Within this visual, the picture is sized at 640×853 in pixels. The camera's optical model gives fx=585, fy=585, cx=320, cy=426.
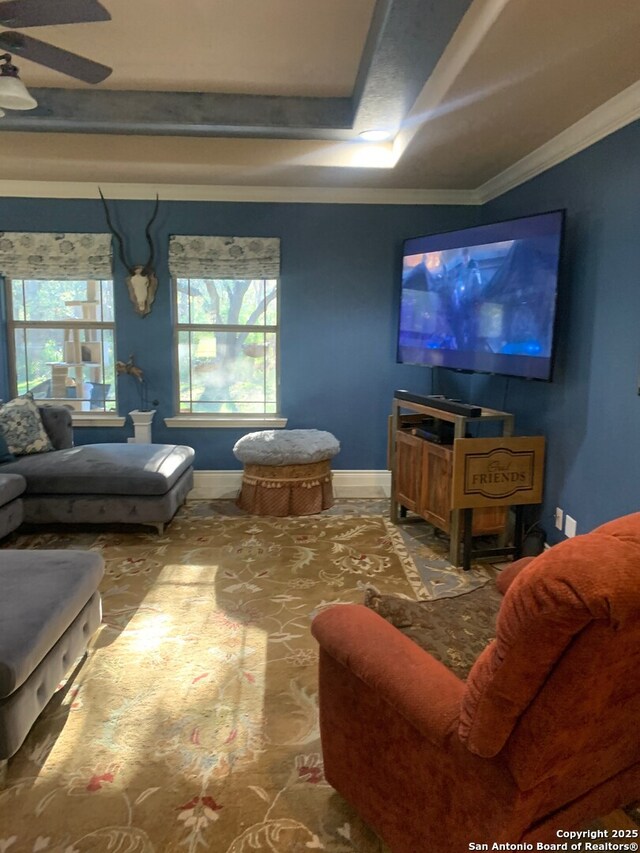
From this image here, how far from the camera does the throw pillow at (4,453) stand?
12.9 feet

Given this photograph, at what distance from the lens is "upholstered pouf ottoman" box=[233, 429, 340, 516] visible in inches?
169

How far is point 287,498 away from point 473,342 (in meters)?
1.75

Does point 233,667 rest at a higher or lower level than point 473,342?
lower

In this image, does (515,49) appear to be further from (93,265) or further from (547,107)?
(93,265)

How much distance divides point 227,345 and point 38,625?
329 cm

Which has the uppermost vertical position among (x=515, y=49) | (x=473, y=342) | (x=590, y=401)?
(x=515, y=49)

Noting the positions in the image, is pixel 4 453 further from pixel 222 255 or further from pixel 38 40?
pixel 38 40

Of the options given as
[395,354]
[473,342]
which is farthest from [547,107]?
[395,354]

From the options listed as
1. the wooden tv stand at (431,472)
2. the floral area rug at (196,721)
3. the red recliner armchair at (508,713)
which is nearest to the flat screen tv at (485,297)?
the wooden tv stand at (431,472)

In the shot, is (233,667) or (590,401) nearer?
(233,667)

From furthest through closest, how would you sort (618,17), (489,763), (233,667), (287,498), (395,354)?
(395,354) < (287,498) < (233,667) < (618,17) < (489,763)

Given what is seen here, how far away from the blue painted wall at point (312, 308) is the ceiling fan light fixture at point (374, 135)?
1097 mm

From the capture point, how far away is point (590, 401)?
3.03 m

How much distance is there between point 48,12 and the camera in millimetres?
1938
